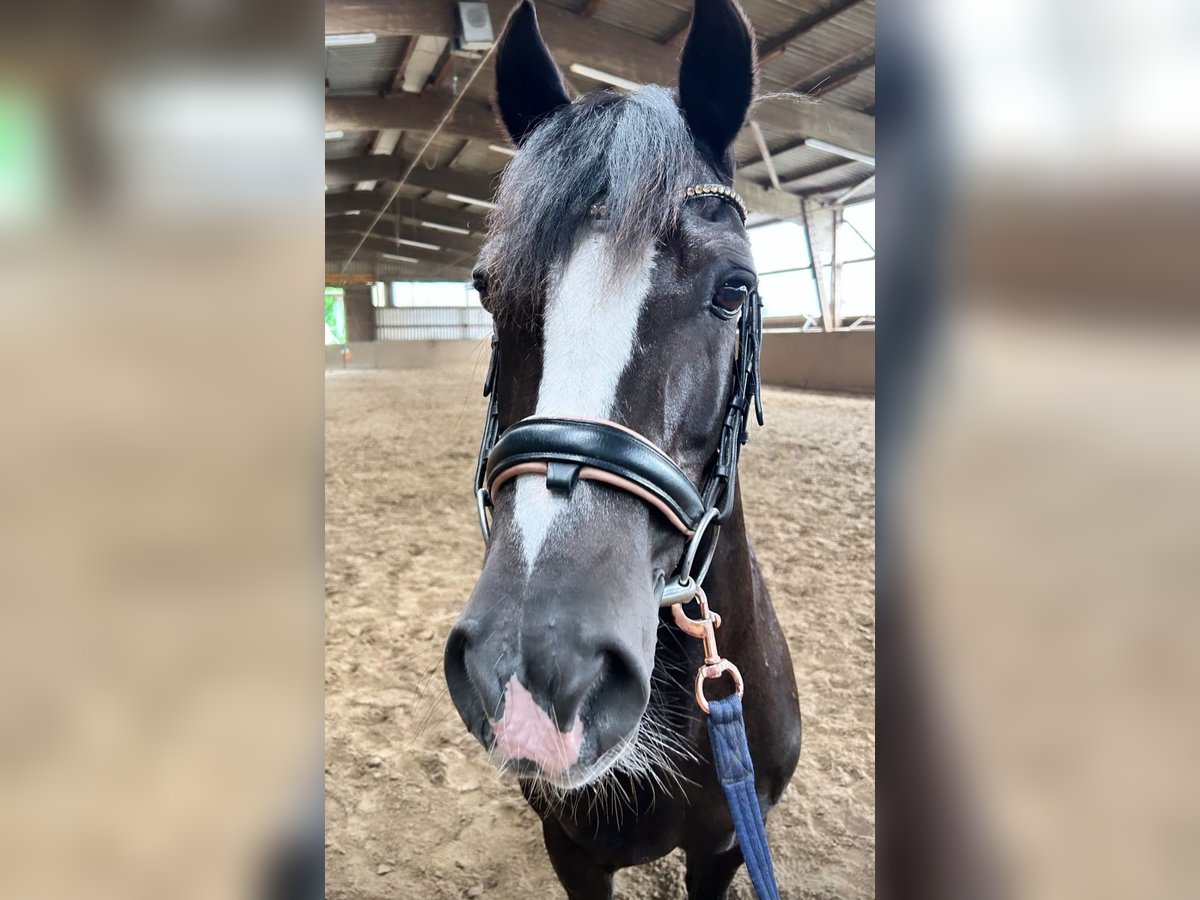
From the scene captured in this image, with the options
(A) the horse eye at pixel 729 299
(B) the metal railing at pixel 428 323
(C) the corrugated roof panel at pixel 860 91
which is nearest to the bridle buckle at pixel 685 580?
(A) the horse eye at pixel 729 299

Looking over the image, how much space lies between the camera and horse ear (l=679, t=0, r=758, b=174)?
0.81 m

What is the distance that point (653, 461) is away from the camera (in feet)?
2.21

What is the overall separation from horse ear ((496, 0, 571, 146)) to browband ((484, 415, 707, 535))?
520mm

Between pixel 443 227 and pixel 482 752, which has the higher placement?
pixel 443 227

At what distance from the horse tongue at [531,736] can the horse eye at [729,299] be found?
47cm

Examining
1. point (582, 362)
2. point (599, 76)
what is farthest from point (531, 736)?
point (599, 76)

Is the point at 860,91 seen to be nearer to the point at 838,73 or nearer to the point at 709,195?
the point at 838,73

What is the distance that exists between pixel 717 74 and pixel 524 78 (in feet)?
0.96

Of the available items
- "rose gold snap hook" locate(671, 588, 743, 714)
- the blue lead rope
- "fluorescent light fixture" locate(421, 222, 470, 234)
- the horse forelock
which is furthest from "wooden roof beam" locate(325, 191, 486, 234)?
the blue lead rope

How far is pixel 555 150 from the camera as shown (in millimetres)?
784

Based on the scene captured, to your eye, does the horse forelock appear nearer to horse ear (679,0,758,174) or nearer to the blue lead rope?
horse ear (679,0,758,174)
